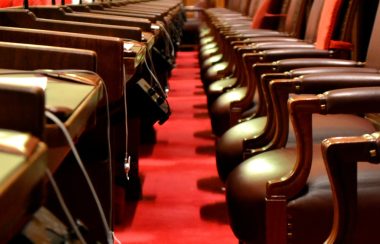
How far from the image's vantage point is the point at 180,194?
2.96 m

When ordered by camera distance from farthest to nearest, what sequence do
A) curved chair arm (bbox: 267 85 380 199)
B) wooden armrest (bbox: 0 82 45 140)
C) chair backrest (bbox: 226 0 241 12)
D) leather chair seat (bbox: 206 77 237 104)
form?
chair backrest (bbox: 226 0 241 12), leather chair seat (bbox: 206 77 237 104), curved chair arm (bbox: 267 85 380 199), wooden armrest (bbox: 0 82 45 140)

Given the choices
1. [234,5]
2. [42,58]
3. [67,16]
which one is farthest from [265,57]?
[234,5]

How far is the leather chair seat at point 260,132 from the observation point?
181cm

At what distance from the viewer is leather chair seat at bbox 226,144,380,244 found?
1.29 m

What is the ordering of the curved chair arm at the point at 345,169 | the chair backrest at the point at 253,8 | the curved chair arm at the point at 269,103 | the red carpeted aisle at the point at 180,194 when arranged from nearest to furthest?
the curved chair arm at the point at 345,169, the curved chair arm at the point at 269,103, the red carpeted aisle at the point at 180,194, the chair backrest at the point at 253,8

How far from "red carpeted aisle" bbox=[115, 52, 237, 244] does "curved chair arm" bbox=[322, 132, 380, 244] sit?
1219 mm

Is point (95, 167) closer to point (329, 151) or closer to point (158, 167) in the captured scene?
point (329, 151)

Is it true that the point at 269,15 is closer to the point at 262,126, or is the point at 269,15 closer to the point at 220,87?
the point at 220,87

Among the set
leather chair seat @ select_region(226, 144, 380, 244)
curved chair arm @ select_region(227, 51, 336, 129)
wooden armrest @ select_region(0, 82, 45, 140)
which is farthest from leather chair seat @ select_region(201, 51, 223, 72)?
wooden armrest @ select_region(0, 82, 45, 140)

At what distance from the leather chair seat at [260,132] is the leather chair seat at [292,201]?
0.89ft

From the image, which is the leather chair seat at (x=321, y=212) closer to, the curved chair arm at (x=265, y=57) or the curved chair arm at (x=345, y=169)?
the curved chair arm at (x=345, y=169)

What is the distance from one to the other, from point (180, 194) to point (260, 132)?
3.88ft

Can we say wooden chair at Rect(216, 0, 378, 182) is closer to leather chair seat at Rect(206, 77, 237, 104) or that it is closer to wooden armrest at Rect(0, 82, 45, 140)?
leather chair seat at Rect(206, 77, 237, 104)

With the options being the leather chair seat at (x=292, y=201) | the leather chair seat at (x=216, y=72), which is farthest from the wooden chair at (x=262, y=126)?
the leather chair seat at (x=216, y=72)
